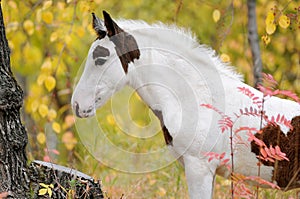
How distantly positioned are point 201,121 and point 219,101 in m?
0.18

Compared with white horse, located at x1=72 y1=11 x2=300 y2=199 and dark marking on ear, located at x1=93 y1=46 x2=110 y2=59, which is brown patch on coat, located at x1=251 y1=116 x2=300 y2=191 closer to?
white horse, located at x1=72 y1=11 x2=300 y2=199

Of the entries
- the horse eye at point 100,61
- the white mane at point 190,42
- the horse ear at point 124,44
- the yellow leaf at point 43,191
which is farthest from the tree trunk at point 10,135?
the white mane at point 190,42

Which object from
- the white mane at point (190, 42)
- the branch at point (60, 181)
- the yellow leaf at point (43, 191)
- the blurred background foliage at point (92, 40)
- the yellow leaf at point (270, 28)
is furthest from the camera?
the blurred background foliage at point (92, 40)

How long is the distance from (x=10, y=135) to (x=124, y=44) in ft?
2.82

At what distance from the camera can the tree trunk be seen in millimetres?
3098

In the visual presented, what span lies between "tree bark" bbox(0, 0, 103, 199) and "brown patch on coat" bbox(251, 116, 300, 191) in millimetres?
1055

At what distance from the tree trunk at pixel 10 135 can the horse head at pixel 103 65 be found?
1.29 ft

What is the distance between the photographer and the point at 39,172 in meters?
3.31

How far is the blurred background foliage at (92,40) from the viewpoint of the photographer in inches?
185

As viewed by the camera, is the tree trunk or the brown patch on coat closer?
the tree trunk

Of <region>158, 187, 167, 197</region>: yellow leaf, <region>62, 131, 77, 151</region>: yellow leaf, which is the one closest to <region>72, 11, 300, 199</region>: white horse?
<region>158, 187, 167, 197</region>: yellow leaf

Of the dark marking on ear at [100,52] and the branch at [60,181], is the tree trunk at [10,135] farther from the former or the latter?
the dark marking on ear at [100,52]

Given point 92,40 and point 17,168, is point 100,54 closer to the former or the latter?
point 17,168

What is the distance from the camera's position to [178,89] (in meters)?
3.46
